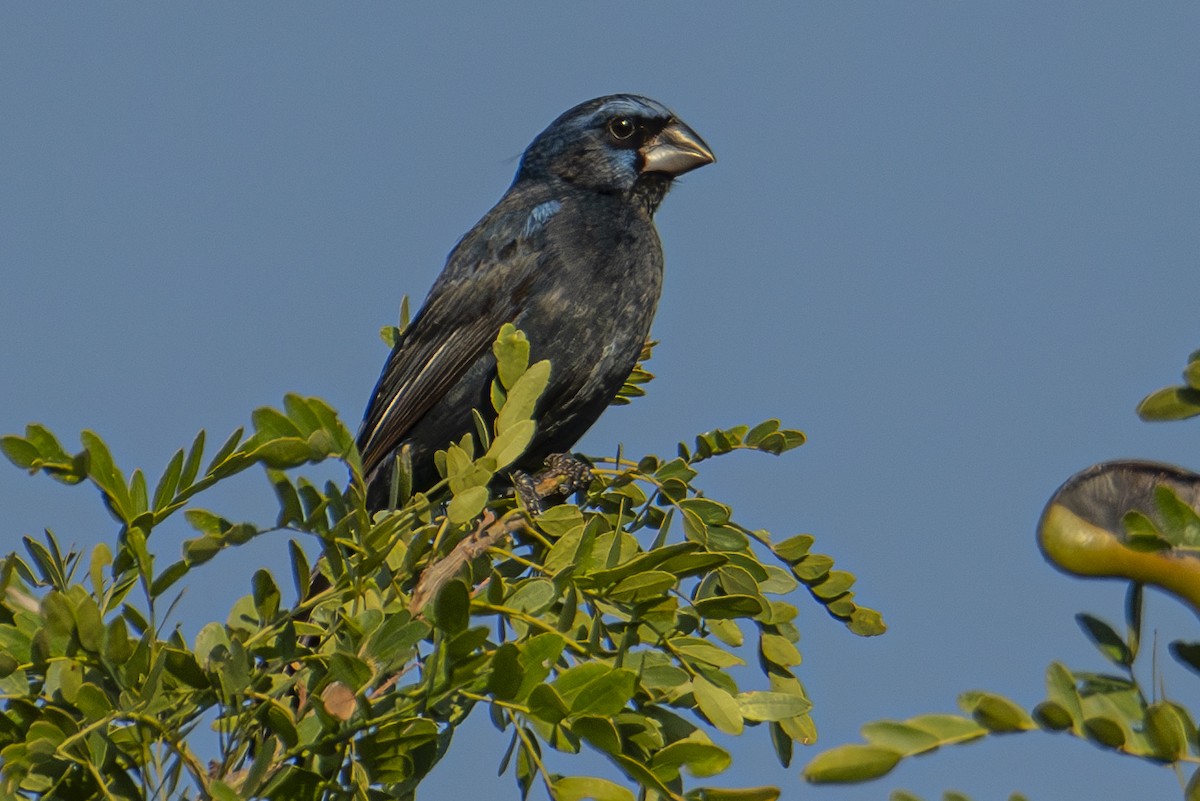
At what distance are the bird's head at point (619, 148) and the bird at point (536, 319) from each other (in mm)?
33

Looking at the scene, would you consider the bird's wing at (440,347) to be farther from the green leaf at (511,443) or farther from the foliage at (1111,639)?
the foliage at (1111,639)

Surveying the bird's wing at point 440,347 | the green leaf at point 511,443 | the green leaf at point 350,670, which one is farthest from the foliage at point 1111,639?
the bird's wing at point 440,347

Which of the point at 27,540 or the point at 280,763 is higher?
the point at 27,540

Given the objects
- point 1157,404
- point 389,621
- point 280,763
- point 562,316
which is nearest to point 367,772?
point 280,763

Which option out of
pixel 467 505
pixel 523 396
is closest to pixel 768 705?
pixel 467 505

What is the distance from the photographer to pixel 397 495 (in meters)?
2.89

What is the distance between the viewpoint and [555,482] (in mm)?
4871

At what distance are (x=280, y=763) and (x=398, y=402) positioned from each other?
323cm

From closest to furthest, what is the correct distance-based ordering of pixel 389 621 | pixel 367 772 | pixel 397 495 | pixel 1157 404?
pixel 1157 404 < pixel 389 621 < pixel 367 772 < pixel 397 495

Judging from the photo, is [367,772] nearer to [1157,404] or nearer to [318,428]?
[318,428]

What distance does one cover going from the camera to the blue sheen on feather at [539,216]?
5.99 meters

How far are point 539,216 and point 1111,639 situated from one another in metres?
4.48

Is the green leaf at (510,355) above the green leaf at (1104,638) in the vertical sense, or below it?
above

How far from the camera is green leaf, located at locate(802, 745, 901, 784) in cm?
158
